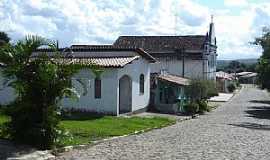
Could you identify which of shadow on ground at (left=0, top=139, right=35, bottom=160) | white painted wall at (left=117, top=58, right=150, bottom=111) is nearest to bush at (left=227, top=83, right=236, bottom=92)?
white painted wall at (left=117, top=58, right=150, bottom=111)

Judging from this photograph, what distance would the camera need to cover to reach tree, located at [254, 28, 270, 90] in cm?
4634

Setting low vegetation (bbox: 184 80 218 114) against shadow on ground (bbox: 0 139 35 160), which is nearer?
shadow on ground (bbox: 0 139 35 160)

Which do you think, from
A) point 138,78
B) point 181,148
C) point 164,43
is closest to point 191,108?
point 138,78

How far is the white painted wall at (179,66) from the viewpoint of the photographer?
6738 cm

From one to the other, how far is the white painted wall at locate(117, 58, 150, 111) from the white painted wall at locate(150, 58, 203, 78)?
80.6 feet

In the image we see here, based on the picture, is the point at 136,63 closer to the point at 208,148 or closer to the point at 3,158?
the point at 208,148

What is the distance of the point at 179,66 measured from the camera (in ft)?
226

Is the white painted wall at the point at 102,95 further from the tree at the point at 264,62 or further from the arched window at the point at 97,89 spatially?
the tree at the point at 264,62

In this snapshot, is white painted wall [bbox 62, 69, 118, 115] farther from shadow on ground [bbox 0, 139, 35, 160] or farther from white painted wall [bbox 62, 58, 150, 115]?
shadow on ground [bbox 0, 139, 35, 160]

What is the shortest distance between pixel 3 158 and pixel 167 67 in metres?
54.9

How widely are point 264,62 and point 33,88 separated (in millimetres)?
33798

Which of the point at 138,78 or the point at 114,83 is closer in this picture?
the point at 114,83

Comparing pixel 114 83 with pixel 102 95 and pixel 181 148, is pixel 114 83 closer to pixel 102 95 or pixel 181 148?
pixel 102 95

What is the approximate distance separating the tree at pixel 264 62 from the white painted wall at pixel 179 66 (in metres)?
17.2
